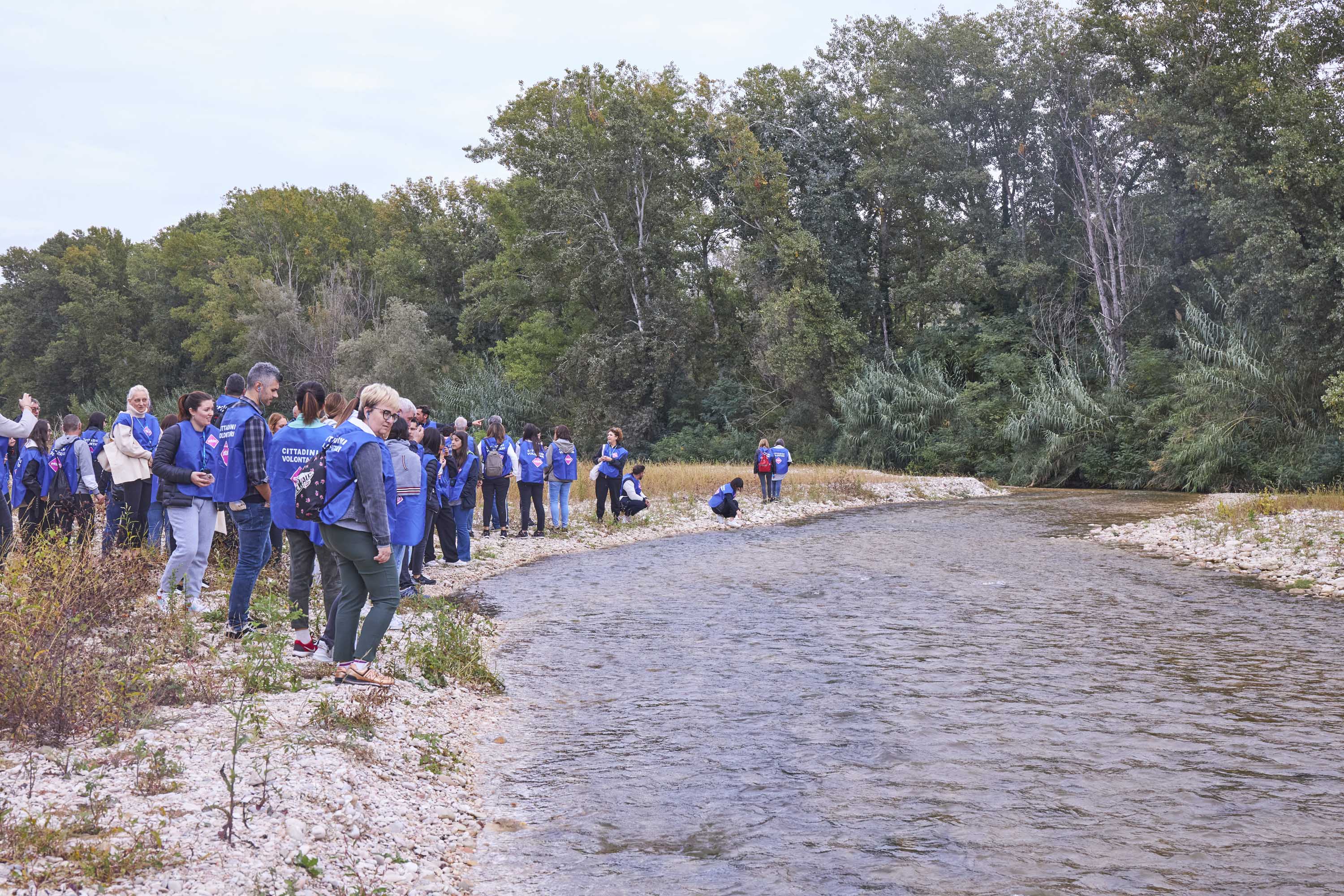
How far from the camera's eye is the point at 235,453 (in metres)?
8.23

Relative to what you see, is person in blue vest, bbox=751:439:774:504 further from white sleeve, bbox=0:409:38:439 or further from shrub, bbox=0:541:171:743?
shrub, bbox=0:541:171:743

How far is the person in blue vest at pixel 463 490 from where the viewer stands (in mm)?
14148

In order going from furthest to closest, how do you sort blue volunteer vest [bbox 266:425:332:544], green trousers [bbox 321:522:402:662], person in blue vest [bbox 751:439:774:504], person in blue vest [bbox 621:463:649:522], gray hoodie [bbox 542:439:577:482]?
person in blue vest [bbox 751:439:774:504], person in blue vest [bbox 621:463:649:522], gray hoodie [bbox 542:439:577:482], blue volunteer vest [bbox 266:425:332:544], green trousers [bbox 321:522:402:662]

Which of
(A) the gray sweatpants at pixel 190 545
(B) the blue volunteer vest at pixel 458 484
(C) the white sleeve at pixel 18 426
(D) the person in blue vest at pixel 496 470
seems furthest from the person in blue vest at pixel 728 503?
(C) the white sleeve at pixel 18 426

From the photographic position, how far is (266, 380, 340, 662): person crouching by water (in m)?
7.77

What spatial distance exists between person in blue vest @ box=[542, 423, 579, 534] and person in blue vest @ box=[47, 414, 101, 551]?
708 cm

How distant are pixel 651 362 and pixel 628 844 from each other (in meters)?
43.4

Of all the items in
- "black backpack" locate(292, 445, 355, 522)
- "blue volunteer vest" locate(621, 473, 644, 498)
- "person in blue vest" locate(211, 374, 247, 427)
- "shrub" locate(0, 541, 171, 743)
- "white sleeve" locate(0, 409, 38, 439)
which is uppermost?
"person in blue vest" locate(211, 374, 247, 427)

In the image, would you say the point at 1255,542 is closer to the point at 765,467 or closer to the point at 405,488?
the point at 765,467

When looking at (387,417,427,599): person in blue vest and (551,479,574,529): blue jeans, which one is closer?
(387,417,427,599): person in blue vest

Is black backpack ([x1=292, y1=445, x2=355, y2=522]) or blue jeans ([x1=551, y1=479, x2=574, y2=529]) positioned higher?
black backpack ([x1=292, y1=445, x2=355, y2=522])

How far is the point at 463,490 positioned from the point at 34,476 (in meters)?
5.61

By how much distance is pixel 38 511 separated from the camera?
13062 mm

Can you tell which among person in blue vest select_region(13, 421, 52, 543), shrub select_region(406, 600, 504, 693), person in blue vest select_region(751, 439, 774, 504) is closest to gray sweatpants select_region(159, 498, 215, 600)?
shrub select_region(406, 600, 504, 693)
